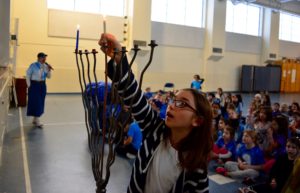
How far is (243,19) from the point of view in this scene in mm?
17156

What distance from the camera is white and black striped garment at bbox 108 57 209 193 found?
1.17 m

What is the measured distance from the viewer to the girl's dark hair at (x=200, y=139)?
1.20m

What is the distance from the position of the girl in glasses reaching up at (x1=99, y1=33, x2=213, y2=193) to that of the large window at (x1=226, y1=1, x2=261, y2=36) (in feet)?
52.9

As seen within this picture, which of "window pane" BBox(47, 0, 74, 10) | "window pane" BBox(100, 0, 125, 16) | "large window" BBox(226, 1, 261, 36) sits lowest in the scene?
"window pane" BBox(47, 0, 74, 10)

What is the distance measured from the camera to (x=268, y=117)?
16.1ft

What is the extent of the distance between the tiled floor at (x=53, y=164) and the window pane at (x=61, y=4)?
665 cm

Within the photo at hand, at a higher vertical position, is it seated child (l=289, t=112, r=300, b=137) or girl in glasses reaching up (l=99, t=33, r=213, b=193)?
girl in glasses reaching up (l=99, t=33, r=213, b=193)

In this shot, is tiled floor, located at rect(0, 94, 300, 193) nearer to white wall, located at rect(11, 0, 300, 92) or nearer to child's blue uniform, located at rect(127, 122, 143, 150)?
child's blue uniform, located at rect(127, 122, 143, 150)

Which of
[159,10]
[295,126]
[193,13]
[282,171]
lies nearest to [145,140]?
[282,171]

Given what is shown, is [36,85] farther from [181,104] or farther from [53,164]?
[181,104]

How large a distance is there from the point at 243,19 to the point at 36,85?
1417 cm

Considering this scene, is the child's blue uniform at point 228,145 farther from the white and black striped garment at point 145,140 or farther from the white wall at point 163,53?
the white wall at point 163,53

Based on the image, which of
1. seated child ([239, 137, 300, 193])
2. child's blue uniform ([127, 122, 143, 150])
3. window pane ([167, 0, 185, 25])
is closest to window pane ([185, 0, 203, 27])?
window pane ([167, 0, 185, 25])

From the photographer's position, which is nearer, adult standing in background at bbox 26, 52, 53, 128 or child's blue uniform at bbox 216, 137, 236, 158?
child's blue uniform at bbox 216, 137, 236, 158
